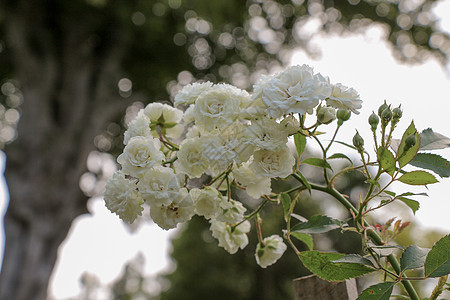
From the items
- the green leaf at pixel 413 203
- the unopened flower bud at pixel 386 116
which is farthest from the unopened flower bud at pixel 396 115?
the green leaf at pixel 413 203

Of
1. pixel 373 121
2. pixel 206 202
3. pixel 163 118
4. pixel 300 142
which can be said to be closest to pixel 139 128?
pixel 163 118

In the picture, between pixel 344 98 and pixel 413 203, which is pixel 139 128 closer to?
pixel 344 98

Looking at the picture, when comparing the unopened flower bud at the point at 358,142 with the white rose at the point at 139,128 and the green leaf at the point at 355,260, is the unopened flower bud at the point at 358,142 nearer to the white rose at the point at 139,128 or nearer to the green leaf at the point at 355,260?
the green leaf at the point at 355,260

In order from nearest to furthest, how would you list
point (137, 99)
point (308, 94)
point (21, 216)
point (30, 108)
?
point (308, 94), point (21, 216), point (30, 108), point (137, 99)

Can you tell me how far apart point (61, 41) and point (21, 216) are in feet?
7.94

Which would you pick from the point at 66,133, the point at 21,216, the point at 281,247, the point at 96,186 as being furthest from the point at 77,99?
the point at 281,247

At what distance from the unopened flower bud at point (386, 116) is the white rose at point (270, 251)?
0.34m

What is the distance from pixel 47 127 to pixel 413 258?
498 centimetres

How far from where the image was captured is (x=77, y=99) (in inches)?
205

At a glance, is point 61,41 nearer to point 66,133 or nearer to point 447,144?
point 66,133

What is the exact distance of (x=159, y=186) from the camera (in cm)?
65

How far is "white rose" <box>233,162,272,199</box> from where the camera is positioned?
691mm

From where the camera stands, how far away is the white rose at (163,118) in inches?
32.1

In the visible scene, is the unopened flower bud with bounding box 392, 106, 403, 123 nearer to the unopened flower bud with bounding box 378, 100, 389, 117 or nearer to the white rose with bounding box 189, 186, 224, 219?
the unopened flower bud with bounding box 378, 100, 389, 117
